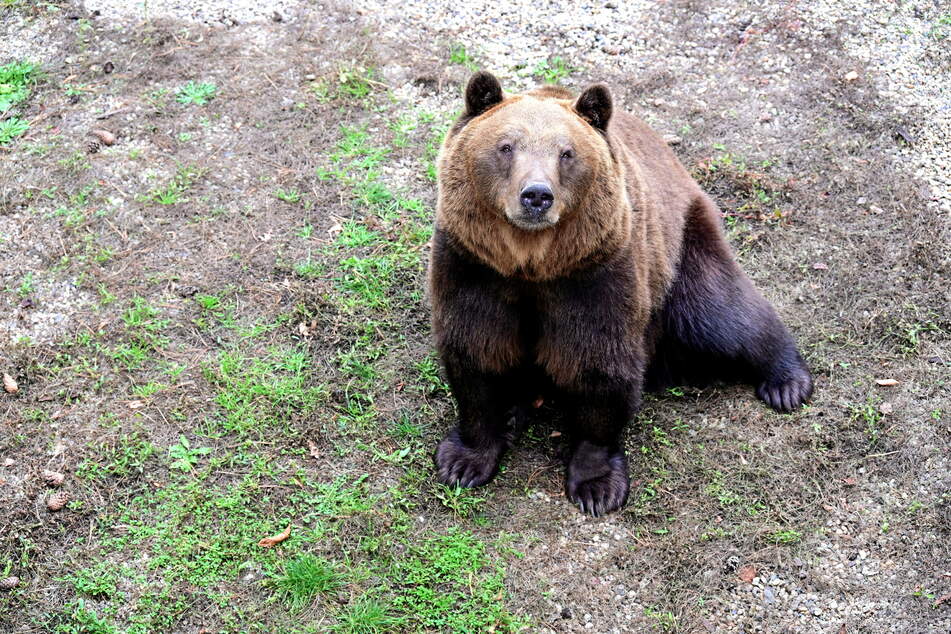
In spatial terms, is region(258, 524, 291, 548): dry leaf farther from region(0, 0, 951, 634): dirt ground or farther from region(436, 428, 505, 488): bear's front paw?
region(436, 428, 505, 488): bear's front paw

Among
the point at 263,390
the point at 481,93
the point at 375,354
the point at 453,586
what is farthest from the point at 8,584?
the point at 481,93

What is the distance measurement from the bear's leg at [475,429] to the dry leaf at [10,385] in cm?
231

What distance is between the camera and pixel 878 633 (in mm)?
4012

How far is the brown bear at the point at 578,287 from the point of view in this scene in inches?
153

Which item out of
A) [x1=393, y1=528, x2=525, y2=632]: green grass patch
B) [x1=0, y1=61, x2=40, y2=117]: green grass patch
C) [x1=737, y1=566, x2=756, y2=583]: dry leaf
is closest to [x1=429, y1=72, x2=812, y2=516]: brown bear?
[x1=393, y1=528, x2=525, y2=632]: green grass patch

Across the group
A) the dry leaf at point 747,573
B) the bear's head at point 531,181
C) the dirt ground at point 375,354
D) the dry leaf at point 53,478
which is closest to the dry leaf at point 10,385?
the dirt ground at point 375,354

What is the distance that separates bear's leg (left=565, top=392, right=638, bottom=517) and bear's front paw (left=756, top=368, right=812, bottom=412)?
0.96 metres

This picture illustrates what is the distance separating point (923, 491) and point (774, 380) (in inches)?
36.3

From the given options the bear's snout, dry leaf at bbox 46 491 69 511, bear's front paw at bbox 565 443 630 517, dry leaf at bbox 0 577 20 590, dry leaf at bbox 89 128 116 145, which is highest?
the bear's snout

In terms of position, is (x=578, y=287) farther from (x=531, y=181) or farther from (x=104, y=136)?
(x=104, y=136)

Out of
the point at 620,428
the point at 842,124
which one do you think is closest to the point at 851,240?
the point at 842,124

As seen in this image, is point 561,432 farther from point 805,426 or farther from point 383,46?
point 383,46

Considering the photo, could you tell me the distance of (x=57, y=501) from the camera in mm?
4422

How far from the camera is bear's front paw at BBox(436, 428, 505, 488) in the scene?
4.66 m
